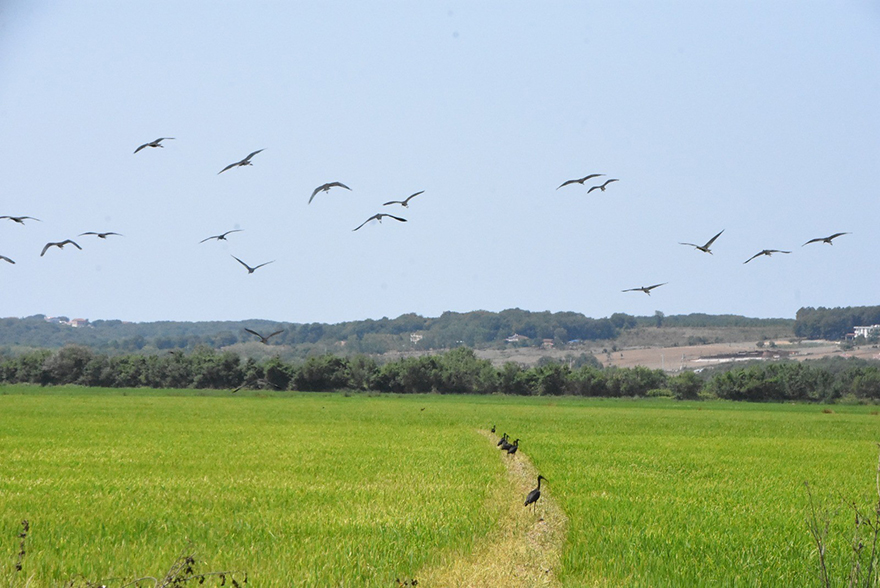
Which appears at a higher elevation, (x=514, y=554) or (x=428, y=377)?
(x=514, y=554)

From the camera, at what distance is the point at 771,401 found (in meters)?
94.1

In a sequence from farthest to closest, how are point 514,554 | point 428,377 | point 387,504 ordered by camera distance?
1. point 428,377
2. point 387,504
3. point 514,554

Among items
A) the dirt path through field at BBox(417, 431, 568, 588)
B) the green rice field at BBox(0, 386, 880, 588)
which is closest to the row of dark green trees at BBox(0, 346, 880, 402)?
the green rice field at BBox(0, 386, 880, 588)

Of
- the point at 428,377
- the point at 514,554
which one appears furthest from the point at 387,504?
→ the point at 428,377

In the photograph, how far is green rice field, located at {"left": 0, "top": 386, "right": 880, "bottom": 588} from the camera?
34.5ft

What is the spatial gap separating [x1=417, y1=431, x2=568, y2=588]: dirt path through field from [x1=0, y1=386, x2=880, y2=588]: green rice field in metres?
0.22

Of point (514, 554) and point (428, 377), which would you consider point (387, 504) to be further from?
point (428, 377)

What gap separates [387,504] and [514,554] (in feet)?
14.3

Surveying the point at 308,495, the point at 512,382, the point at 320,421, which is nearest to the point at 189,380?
the point at 512,382

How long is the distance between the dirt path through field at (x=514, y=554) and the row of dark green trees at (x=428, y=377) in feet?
283

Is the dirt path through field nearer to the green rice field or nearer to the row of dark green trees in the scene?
the green rice field

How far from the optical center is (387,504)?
596 inches

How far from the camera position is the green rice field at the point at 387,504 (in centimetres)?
1052

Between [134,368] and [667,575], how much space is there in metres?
105
